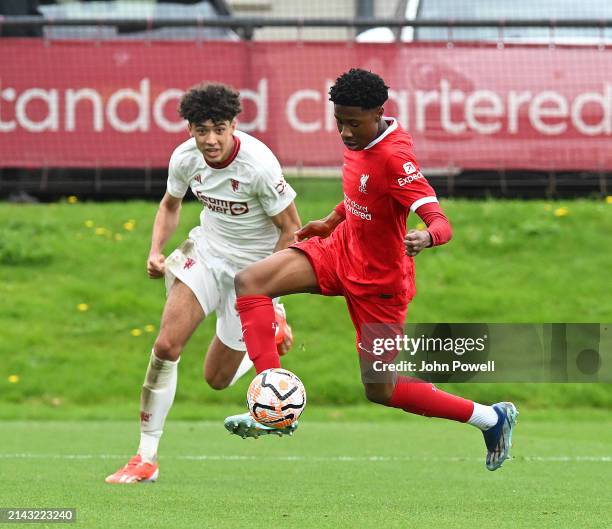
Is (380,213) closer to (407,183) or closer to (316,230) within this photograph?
(407,183)

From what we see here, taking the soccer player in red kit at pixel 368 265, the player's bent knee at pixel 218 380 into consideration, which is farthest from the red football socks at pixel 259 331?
the player's bent knee at pixel 218 380

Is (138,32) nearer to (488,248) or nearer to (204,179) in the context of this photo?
(488,248)

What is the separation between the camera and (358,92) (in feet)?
22.3

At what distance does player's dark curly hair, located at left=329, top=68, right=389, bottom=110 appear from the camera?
6.81 m

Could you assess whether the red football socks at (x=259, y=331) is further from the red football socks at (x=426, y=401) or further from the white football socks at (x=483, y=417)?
the white football socks at (x=483, y=417)

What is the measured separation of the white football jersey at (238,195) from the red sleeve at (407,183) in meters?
1.64

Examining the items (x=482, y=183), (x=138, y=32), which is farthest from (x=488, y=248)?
(x=138, y=32)

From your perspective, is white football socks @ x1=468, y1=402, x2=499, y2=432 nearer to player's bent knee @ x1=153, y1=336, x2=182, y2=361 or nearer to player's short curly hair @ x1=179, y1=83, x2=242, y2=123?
player's bent knee @ x1=153, y1=336, x2=182, y2=361

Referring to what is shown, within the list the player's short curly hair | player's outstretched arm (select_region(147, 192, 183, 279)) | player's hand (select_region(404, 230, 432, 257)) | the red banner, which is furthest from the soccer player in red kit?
the red banner

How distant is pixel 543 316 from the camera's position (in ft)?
43.2

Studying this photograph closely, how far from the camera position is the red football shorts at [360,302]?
7289mm

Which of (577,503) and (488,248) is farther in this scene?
(488,248)

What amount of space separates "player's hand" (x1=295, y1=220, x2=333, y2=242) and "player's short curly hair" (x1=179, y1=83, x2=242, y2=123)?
0.94 metres

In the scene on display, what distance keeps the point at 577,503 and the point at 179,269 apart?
3.04 m
